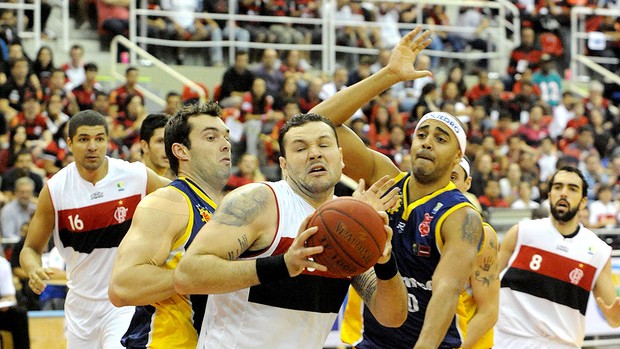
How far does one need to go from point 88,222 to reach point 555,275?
415 cm

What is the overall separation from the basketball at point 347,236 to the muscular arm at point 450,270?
5.46ft

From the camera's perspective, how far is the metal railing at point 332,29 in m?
Result: 19.2

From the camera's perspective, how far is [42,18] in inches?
731

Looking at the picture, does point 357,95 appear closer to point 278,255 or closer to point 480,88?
point 278,255

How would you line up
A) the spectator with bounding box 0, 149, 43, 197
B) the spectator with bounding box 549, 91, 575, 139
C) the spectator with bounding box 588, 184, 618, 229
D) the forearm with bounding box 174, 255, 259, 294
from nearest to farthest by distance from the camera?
1. the forearm with bounding box 174, 255, 259, 294
2. the spectator with bounding box 0, 149, 43, 197
3. the spectator with bounding box 588, 184, 618, 229
4. the spectator with bounding box 549, 91, 575, 139

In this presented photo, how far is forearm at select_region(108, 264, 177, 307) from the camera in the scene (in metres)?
5.14

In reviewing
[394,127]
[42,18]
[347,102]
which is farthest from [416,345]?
[42,18]

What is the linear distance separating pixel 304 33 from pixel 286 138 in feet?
52.3

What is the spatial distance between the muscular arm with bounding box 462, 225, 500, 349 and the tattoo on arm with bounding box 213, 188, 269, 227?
2.73 metres

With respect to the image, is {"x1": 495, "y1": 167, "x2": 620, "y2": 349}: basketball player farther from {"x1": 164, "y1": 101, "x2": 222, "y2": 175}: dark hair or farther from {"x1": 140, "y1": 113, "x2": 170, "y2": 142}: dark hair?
{"x1": 164, "y1": 101, "x2": 222, "y2": 175}: dark hair

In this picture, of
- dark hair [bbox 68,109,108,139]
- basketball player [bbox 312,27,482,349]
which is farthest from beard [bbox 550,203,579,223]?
dark hair [bbox 68,109,108,139]

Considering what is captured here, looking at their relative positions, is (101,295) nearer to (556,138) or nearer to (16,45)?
(16,45)

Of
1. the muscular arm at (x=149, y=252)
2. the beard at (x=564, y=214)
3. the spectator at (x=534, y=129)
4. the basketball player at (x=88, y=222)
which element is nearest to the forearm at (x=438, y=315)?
the muscular arm at (x=149, y=252)

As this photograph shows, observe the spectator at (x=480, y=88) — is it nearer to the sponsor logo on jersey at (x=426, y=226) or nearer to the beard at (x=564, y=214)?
the beard at (x=564, y=214)
